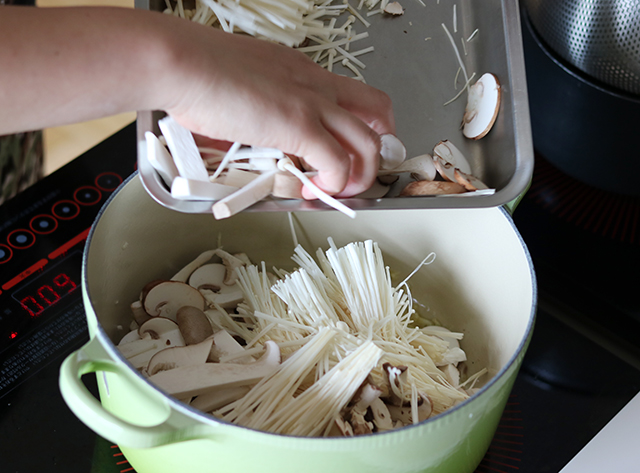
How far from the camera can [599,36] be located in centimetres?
83

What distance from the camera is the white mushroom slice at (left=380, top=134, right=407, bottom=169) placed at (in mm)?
792

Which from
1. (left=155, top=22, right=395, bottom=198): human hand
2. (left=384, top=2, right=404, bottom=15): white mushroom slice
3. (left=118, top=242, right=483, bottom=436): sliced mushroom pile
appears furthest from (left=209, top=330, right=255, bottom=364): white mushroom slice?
(left=384, top=2, right=404, bottom=15): white mushroom slice

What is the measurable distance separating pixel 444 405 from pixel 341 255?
256 millimetres

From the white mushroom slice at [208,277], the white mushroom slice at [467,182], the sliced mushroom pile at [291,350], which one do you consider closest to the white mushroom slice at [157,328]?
the sliced mushroom pile at [291,350]

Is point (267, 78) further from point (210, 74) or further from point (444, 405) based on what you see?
point (444, 405)

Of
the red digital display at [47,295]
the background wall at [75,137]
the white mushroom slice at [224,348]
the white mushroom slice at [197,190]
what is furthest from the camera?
the background wall at [75,137]

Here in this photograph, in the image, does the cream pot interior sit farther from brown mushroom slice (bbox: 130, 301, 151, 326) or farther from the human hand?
the human hand

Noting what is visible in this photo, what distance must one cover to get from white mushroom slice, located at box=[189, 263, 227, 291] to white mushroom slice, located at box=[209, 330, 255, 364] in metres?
0.14

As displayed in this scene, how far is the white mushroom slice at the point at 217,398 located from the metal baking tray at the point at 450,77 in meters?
0.30

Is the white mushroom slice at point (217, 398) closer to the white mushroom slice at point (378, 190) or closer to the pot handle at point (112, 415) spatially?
the pot handle at point (112, 415)

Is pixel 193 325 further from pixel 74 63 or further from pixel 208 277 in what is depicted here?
pixel 74 63

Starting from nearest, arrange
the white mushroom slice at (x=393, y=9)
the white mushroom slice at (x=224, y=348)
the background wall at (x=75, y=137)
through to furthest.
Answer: the white mushroom slice at (x=224, y=348)
the white mushroom slice at (x=393, y=9)
the background wall at (x=75, y=137)

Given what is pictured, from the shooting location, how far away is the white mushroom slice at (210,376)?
644 millimetres

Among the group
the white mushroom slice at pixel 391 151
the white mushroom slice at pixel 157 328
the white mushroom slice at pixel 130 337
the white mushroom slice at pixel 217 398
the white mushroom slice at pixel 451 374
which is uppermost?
the white mushroom slice at pixel 391 151
